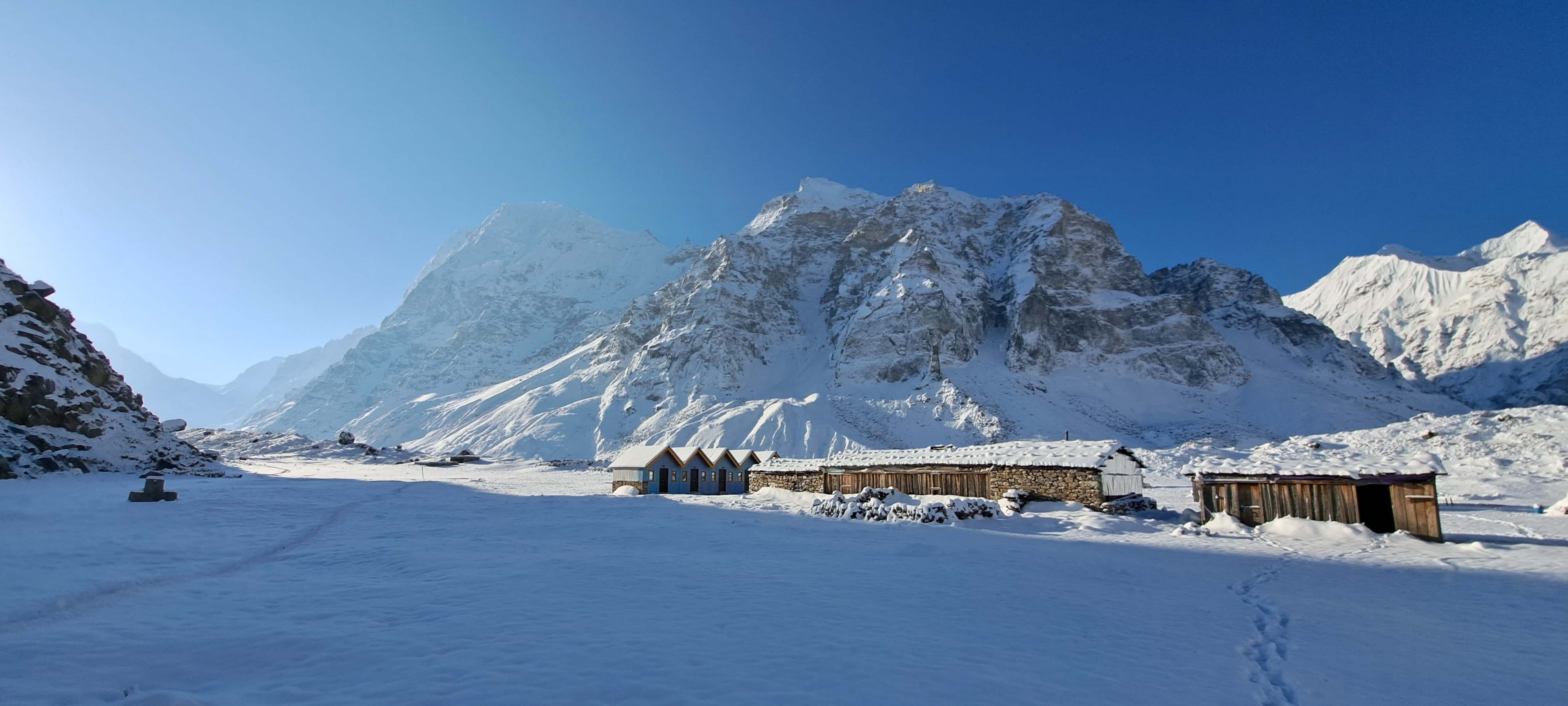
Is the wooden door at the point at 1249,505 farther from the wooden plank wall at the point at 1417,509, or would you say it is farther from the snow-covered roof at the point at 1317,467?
the wooden plank wall at the point at 1417,509

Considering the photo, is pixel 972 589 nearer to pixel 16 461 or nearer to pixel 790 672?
pixel 790 672

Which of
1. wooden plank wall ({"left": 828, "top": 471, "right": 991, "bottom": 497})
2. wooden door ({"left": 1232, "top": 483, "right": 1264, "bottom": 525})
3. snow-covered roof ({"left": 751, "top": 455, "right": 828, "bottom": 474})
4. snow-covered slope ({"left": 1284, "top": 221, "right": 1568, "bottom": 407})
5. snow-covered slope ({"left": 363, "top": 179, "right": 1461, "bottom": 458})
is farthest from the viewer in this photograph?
snow-covered slope ({"left": 1284, "top": 221, "right": 1568, "bottom": 407})

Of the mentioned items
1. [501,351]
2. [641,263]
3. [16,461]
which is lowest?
[16,461]

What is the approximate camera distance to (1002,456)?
30.6 m

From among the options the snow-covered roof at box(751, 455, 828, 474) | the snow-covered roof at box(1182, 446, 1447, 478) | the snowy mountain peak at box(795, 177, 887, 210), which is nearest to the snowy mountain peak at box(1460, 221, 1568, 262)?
the snowy mountain peak at box(795, 177, 887, 210)

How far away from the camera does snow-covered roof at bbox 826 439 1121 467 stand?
90.9ft

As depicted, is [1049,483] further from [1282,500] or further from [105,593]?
[105,593]

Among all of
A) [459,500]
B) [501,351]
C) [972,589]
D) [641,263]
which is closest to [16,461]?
[459,500]

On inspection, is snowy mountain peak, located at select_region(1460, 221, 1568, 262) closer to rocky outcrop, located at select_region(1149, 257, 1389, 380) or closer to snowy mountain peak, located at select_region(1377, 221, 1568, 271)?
snowy mountain peak, located at select_region(1377, 221, 1568, 271)

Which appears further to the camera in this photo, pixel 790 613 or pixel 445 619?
pixel 790 613

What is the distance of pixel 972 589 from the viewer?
11562 millimetres

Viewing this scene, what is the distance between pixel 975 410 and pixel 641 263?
137645 millimetres

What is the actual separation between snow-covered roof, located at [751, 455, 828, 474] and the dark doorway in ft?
81.2

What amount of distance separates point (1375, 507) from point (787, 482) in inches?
1122
